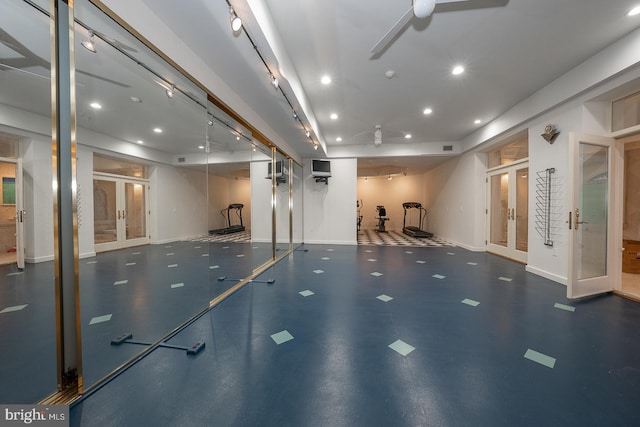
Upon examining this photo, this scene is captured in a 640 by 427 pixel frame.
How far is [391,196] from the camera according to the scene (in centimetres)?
1114

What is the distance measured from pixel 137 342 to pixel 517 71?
532 centimetres

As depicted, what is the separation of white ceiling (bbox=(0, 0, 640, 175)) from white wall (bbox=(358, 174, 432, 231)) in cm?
654

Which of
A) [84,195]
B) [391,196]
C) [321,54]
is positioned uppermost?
[321,54]

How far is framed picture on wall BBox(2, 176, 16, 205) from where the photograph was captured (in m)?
2.12

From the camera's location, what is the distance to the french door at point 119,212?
2082 mm

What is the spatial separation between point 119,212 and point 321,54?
3177 millimetres

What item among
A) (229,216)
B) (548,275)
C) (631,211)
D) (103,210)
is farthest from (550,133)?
(229,216)

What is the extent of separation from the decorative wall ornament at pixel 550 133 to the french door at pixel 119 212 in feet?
19.2

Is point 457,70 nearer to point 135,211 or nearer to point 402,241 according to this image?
point 135,211

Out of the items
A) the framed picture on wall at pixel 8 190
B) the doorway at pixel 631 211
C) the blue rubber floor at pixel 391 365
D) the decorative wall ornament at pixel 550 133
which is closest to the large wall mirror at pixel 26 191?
the framed picture on wall at pixel 8 190

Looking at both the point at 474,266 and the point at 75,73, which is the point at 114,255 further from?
the point at 474,266

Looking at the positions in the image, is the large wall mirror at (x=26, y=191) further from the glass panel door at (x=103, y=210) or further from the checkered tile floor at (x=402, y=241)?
the checkered tile floor at (x=402, y=241)

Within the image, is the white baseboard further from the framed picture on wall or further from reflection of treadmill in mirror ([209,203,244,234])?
reflection of treadmill in mirror ([209,203,244,234])

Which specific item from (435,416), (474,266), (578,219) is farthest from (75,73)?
(474,266)
